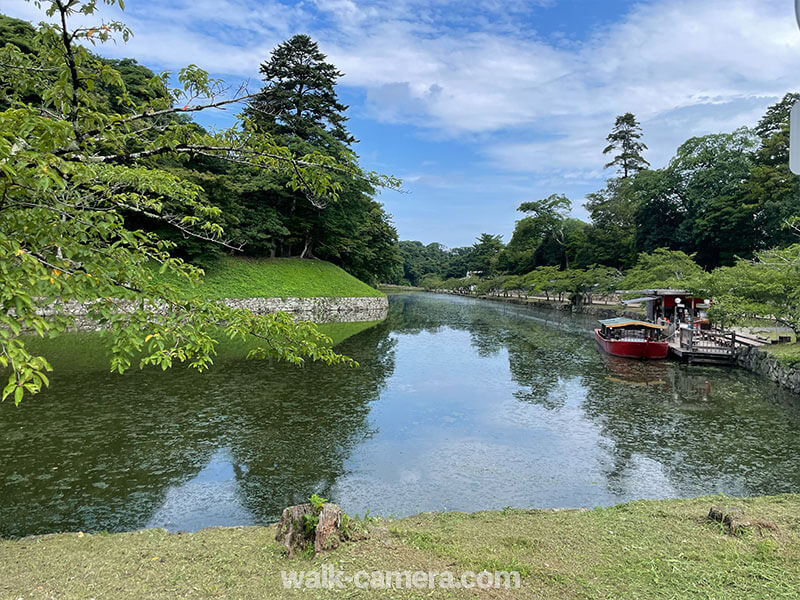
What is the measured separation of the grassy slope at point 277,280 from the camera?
3145 cm

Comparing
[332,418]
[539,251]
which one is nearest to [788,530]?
[332,418]

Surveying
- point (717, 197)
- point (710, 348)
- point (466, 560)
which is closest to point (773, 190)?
point (717, 197)

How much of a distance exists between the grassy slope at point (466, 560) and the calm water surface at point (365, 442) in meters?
1.85

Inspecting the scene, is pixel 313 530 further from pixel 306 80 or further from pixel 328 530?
pixel 306 80

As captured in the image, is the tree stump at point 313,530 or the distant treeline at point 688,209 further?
the distant treeline at point 688,209

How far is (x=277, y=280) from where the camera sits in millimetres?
34281

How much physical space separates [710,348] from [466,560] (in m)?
19.6

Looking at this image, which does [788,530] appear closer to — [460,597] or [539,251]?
[460,597]

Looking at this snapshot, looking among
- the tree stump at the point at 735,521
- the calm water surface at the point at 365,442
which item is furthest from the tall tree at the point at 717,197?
the tree stump at the point at 735,521

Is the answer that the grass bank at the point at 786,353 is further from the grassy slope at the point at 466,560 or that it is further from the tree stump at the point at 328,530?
the tree stump at the point at 328,530

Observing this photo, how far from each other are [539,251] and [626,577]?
6892 cm

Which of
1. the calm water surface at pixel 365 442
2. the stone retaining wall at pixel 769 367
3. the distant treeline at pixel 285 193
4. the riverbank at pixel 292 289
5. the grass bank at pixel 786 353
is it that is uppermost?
the distant treeline at pixel 285 193

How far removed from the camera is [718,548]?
4320 mm

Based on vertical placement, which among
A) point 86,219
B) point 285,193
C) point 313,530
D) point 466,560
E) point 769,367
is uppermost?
point 285,193
